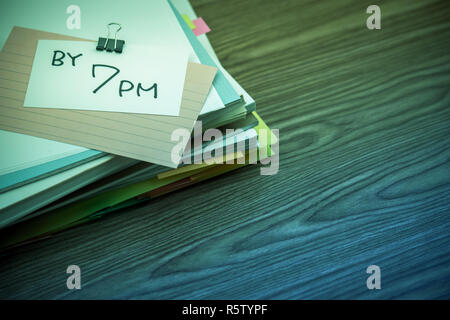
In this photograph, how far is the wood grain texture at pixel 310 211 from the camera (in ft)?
1.54

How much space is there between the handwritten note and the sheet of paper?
0.01 metres

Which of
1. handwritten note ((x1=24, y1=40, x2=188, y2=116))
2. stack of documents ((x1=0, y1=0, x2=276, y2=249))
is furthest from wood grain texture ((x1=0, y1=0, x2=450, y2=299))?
handwritten note ((x1=24, y1=40, x2=188, y2=116))

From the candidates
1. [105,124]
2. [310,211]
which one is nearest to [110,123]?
[105,124]

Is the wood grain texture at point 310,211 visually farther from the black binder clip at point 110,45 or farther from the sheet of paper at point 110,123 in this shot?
the black binder clip at point 110,45

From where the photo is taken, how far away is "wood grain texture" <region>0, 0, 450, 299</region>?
18.5 inches

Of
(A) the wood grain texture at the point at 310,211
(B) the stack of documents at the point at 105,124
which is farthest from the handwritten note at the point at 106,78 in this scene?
(A) the wood grain texture at the point at 310,211

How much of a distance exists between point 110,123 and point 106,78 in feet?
0.28

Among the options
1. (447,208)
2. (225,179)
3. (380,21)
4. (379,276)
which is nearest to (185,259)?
(225,179)

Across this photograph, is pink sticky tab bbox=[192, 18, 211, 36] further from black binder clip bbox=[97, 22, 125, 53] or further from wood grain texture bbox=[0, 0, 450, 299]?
black binder clip bbox=[97, 22, 125, 53]

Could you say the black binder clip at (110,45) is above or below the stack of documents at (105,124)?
above

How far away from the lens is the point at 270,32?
0.74 meters

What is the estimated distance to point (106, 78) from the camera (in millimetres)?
530

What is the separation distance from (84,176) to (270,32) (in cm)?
49
